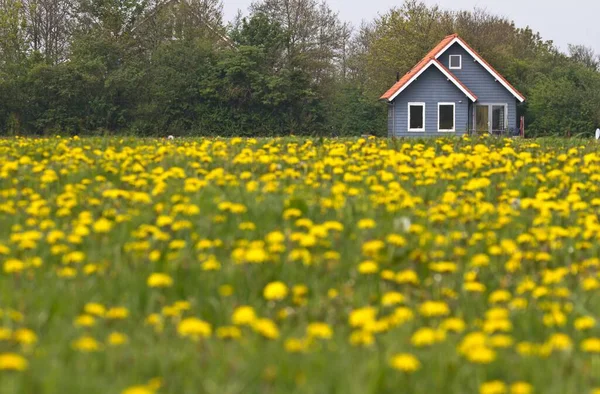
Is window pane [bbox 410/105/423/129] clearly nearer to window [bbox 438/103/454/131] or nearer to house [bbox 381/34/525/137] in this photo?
house [bbox 381/34/525/137]

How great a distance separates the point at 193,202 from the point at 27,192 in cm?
156

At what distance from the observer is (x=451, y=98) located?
Result: 3784cm

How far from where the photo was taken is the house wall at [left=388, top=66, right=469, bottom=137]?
123 ft

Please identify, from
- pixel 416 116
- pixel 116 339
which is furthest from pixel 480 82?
pixel 116 339

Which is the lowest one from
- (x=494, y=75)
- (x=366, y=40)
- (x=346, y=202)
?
(x=346, y=202)

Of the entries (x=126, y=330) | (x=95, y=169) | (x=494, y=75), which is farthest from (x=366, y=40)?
(x=126, y=330)

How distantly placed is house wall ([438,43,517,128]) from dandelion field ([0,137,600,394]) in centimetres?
3152

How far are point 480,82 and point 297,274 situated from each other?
36.0 meters

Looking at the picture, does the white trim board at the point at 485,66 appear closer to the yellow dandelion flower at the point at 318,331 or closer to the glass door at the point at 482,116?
the glass door at the point at 482,116

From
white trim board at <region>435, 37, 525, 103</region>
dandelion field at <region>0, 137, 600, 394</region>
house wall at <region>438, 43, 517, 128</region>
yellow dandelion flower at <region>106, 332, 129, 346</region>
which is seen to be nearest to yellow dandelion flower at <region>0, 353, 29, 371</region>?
dandelion field at <region>0, 137, 600, 394</region>

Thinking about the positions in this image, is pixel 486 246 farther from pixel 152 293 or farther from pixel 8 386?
pixel 8 386

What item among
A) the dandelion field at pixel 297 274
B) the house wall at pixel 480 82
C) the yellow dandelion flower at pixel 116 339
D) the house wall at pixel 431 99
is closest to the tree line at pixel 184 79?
the house wall at pixel 480 82

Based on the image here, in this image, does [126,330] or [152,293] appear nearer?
[126,330]

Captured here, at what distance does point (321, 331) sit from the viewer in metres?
3.47
